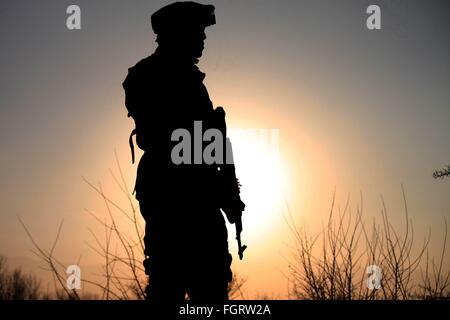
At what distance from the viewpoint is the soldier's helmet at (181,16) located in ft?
11.3

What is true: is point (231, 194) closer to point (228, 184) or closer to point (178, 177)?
point (228, 184)

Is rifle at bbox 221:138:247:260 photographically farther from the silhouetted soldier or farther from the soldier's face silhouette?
the soldier's face silhouette

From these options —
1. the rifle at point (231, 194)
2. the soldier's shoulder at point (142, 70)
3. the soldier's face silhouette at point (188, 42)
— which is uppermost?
the soldier's face silhouette at point (188, 42)

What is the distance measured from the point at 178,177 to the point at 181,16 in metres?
1.04

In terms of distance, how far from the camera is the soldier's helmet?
11.3 feet

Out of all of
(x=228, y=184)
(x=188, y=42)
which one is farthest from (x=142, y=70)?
(x=228, y=184)

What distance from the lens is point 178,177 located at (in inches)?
136

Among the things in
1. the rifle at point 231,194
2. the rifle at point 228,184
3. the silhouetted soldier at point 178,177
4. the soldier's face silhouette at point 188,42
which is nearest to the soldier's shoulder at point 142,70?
the silhouetted soldier at point 178,177

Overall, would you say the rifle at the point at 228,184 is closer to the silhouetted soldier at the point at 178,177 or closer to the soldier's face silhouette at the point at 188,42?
the silhouetted soldier at the point at 178,177

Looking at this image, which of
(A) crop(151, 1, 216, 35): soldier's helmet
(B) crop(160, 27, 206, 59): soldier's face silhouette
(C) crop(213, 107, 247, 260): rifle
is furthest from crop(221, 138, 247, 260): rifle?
(A) crop(151, 1, 216, 35): soldier's helmet
